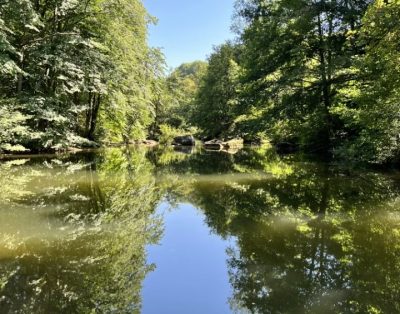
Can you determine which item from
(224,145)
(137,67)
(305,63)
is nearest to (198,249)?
(305,63)

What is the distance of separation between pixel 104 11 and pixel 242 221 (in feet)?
54.2

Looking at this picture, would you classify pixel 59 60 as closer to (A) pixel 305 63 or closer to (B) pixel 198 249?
(A) pixel 305 63

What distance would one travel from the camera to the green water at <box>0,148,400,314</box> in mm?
3576

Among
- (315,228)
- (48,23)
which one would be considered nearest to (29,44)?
(48,23)

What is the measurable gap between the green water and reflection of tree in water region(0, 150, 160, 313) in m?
0.02

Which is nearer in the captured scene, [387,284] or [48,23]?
[387,284]

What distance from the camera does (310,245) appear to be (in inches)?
202

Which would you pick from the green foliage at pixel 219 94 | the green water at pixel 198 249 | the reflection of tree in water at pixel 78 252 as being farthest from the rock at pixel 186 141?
the reflection of tree in water at pixel 78 252

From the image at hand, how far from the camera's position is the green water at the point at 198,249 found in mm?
3576

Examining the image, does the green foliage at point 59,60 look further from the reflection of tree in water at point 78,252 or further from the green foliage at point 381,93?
the green foliage at point 381,93

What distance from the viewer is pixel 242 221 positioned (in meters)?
6.61

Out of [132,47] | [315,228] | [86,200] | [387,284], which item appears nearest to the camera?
[387,284]

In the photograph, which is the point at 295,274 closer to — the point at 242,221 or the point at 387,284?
the point at 387,284

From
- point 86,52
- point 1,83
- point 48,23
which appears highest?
point 48,23
